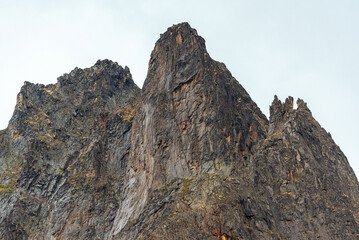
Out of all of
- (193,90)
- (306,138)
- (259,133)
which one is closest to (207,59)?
(193,90)

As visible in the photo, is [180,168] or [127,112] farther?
[127,112]

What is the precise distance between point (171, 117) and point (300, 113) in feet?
75.5

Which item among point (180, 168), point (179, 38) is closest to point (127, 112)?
point (179, 38)

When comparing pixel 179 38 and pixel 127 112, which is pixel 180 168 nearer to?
pixel 179 38

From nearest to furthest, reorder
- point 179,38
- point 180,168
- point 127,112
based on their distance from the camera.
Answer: point 180,168 → point 179,38 → point 127,112

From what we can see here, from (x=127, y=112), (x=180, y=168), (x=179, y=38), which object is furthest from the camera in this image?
(x=127, y=112)

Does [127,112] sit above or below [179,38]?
below

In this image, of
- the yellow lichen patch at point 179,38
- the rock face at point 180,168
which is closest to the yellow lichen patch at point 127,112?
the rock face at point 180,168

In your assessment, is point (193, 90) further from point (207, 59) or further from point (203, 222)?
point (203, 222)

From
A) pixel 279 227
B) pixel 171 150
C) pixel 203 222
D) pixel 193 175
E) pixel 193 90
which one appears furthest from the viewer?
pixel 193 90

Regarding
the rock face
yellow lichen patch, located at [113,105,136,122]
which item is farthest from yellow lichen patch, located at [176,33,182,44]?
yellow lichen patch, located at [113,105,136,122]

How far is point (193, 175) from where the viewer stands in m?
81.7

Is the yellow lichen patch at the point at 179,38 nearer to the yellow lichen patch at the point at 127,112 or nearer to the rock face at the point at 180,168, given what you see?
the rock face at the point at 180,168

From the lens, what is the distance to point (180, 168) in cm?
8450
